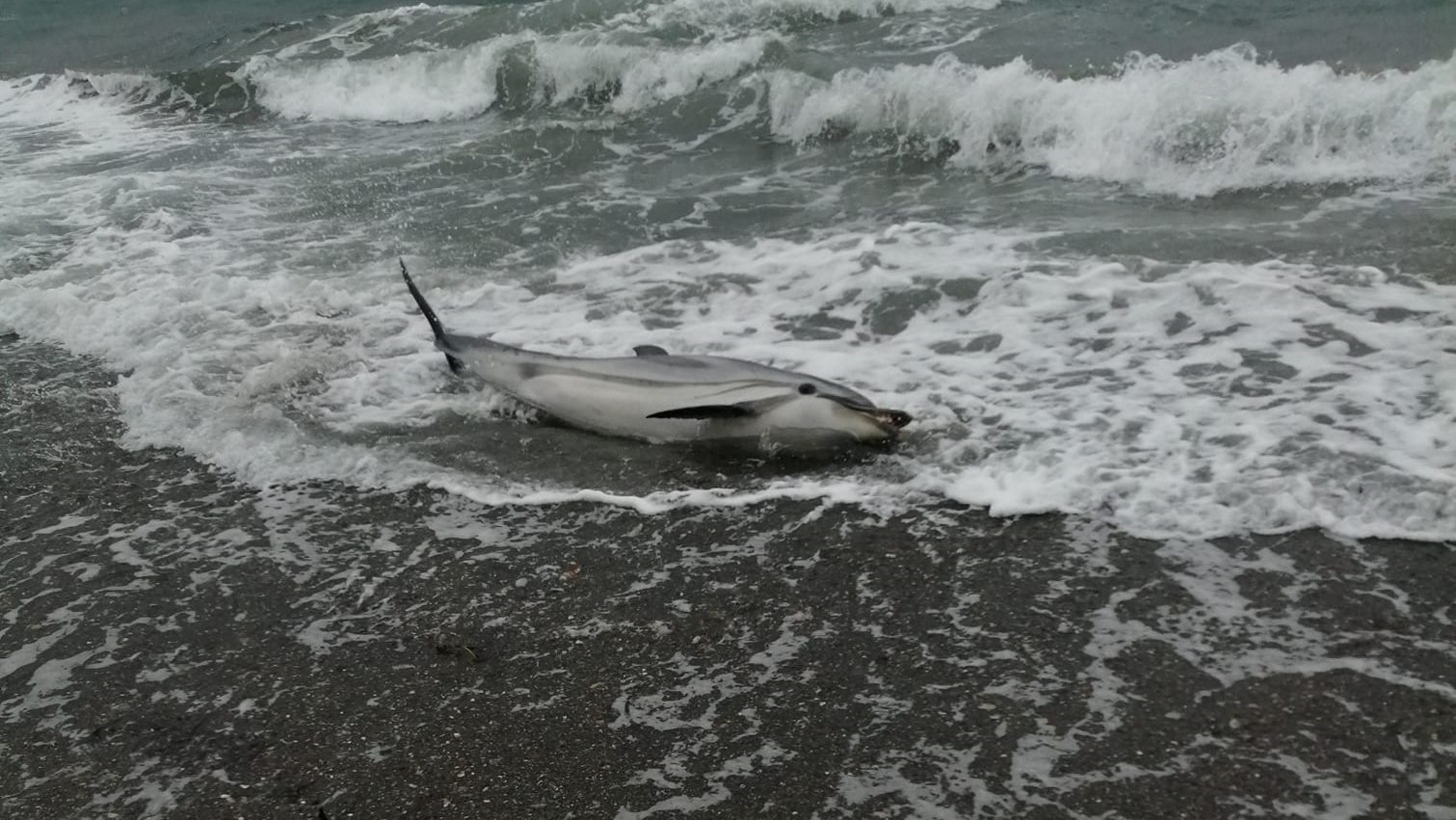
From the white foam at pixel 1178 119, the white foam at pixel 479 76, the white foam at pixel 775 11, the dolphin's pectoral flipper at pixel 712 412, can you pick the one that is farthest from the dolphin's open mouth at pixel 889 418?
the white foam at pixel 775 11

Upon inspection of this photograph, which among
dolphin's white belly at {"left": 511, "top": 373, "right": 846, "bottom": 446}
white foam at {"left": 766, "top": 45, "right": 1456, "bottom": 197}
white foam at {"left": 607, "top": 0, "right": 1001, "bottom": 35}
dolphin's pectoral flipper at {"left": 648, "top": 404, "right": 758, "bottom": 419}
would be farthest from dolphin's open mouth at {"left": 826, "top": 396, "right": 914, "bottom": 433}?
white foam at {"left": 607, "top": 0, "right": 1001, "bottom": 35}

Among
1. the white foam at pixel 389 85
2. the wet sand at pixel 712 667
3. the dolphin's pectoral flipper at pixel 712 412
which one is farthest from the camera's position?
the white foam at pixel 389 85

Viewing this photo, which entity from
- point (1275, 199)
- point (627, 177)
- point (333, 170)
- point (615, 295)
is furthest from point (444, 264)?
point (1275, 199)

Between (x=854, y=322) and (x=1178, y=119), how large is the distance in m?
5.55

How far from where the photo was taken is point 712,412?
6156mm

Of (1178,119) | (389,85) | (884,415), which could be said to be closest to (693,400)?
(884,415)

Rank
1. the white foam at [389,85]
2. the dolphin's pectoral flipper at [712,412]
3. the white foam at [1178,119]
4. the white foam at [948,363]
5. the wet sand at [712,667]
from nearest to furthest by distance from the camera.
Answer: the wet sand at [712,667] → the white foam at [948,363] → the dolphin's pectoral flipper at [712,412] → the white foam at [1178,119] → the white foam at [389,85]

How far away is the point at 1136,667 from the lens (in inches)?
173

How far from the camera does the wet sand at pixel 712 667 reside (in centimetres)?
395

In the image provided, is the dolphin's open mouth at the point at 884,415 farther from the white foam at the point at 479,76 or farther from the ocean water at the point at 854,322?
the white foam at the point at 479,76

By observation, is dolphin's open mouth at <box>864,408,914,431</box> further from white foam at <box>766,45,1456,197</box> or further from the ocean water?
white foam at <box>766,45,1456,197</box>

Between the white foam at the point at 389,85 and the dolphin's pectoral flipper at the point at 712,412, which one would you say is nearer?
the dolphin's pectoral flipper at the point at 712,412

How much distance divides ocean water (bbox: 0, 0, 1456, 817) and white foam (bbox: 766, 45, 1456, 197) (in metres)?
0.05

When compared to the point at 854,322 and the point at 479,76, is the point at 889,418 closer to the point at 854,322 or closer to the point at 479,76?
the point at 854,322
